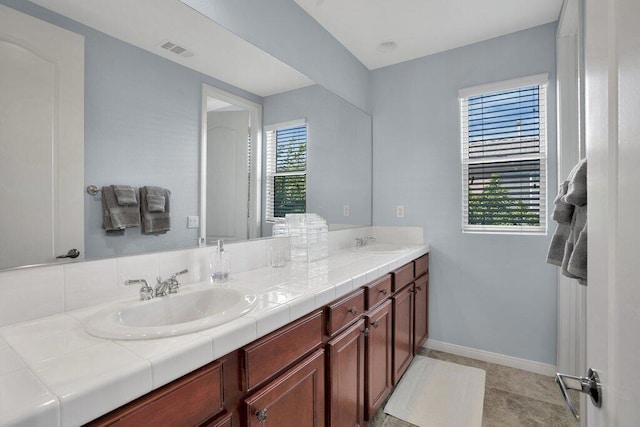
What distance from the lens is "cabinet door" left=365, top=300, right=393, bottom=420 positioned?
1622 millimetres

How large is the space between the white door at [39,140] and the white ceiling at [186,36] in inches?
4.3

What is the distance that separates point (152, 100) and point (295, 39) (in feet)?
3.89

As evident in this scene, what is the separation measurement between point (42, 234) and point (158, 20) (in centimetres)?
89

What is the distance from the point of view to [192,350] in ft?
2.42

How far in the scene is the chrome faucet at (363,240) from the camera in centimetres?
266

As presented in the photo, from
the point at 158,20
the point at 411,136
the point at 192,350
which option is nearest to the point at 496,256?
the point at 411,136

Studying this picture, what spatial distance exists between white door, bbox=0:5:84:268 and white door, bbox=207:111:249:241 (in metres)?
0.52

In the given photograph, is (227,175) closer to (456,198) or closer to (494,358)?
(456,198)

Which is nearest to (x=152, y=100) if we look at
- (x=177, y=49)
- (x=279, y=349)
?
(x=177, y=49)

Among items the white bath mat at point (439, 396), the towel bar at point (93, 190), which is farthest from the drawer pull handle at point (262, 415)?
the white bath mat at point (439, 396)

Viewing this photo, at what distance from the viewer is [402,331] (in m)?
2.11

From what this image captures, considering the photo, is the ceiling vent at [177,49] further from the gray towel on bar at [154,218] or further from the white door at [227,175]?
the gray towel on bar at [154,218]

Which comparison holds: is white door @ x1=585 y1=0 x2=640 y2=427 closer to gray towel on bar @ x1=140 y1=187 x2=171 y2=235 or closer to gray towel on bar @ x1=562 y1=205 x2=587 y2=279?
gray towel on bar @ x1=562 y1=205 x2=587 y2=279

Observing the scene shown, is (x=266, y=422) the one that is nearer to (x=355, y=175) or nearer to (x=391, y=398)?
(x=391, y=398)
